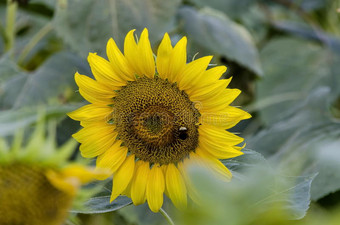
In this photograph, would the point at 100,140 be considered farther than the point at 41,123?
Yes

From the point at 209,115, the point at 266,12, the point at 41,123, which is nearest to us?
the point at 41,123

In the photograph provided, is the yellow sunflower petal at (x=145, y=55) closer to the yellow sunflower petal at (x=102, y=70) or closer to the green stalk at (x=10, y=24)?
the yellow sunflower petal at (x=102, y=70)

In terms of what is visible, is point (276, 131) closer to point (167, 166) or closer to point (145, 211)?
point (145, 211)

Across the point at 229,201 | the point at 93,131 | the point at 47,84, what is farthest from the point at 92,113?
the point at 47,84

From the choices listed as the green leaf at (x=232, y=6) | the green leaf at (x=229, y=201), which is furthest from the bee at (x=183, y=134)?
the green leaf at (x=232, y=6)

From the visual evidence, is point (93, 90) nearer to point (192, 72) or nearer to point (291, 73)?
point (192, 72)

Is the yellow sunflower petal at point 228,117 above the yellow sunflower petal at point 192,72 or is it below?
below

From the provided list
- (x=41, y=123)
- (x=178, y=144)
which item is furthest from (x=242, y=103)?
(x=41, y=123)
